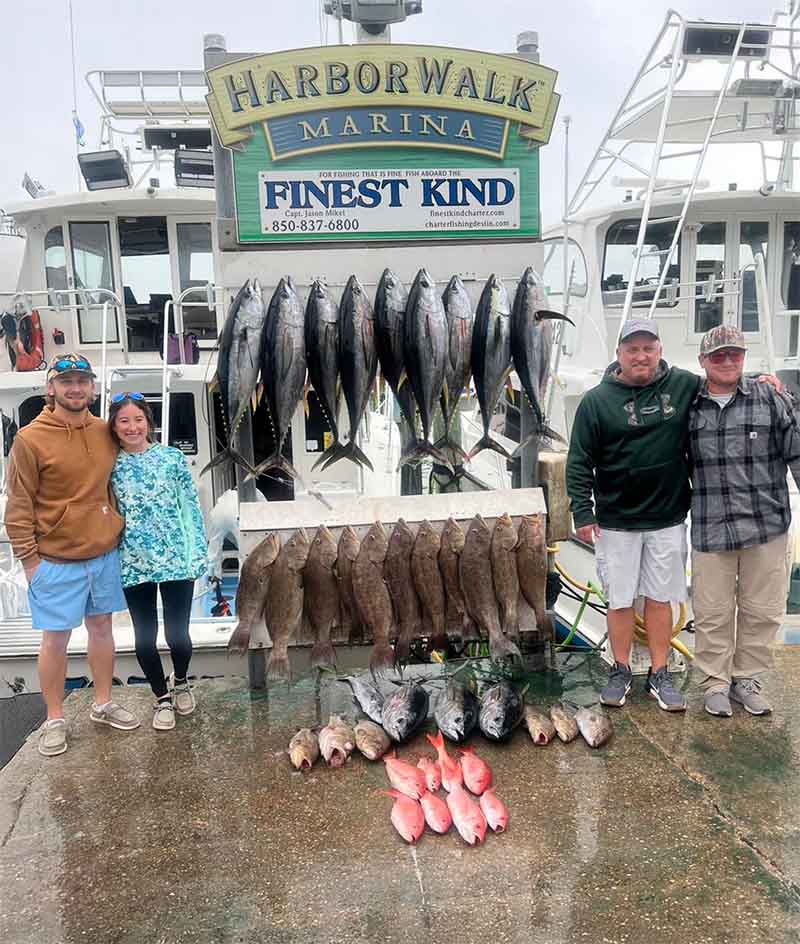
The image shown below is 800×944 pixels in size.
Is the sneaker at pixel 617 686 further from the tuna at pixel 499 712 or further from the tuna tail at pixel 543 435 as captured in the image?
the tuna tail at pixel 543 435

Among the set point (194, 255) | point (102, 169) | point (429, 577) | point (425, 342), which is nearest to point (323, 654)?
point (429, 577)

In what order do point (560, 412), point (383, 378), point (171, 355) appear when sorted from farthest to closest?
1. point (171, 355)
2. point (560, 412)
3. point (383, 378)

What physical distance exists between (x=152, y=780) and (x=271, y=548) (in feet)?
4.02

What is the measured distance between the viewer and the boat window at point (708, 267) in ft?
31.7

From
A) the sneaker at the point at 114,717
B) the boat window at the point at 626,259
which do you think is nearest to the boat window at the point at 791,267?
the boat window at the point at 626,259

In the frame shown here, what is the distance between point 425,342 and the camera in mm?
3924

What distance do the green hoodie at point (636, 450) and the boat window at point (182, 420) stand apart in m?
6.87

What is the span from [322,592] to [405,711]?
0.74 metres

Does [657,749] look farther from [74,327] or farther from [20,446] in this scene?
[74,327]

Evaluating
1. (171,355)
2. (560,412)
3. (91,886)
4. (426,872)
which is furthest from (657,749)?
(171,355)

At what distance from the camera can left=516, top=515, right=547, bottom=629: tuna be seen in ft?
13.4

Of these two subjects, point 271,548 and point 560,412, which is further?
point 560,412

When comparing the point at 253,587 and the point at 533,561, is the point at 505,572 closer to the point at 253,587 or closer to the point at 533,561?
the point at 533,561

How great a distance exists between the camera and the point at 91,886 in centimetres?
282
